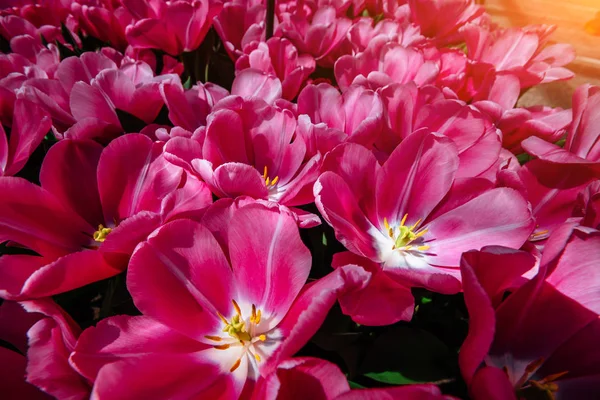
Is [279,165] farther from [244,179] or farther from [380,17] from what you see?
[380,17]

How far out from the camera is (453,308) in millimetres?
503

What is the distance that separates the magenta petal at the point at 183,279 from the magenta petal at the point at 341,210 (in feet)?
0.33

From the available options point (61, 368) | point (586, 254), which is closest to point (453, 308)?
point (586, 254)

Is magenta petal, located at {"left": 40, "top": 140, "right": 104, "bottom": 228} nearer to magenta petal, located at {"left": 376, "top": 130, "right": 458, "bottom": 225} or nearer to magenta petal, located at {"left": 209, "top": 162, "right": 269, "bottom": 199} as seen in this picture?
magenta petal, located at {"left": 209, "top": 162, "right": 269, "bottom": 199}

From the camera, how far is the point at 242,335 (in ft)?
1.37

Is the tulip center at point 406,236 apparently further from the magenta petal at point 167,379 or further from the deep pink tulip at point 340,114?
the magenta petal at point 167,379

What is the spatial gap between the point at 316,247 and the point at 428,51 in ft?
1.59

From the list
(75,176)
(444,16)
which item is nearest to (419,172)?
(75,176)

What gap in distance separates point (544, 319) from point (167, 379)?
1.02ft

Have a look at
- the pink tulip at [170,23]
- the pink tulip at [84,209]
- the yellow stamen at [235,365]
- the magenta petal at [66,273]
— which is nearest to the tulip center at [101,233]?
the pink tulip at [84,209]

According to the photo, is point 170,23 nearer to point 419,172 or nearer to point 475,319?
point 419,172

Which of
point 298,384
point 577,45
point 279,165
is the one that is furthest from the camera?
point 577,45

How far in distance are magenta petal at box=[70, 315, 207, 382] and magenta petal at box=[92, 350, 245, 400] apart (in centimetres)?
2

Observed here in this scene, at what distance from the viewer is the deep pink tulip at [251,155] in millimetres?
447
